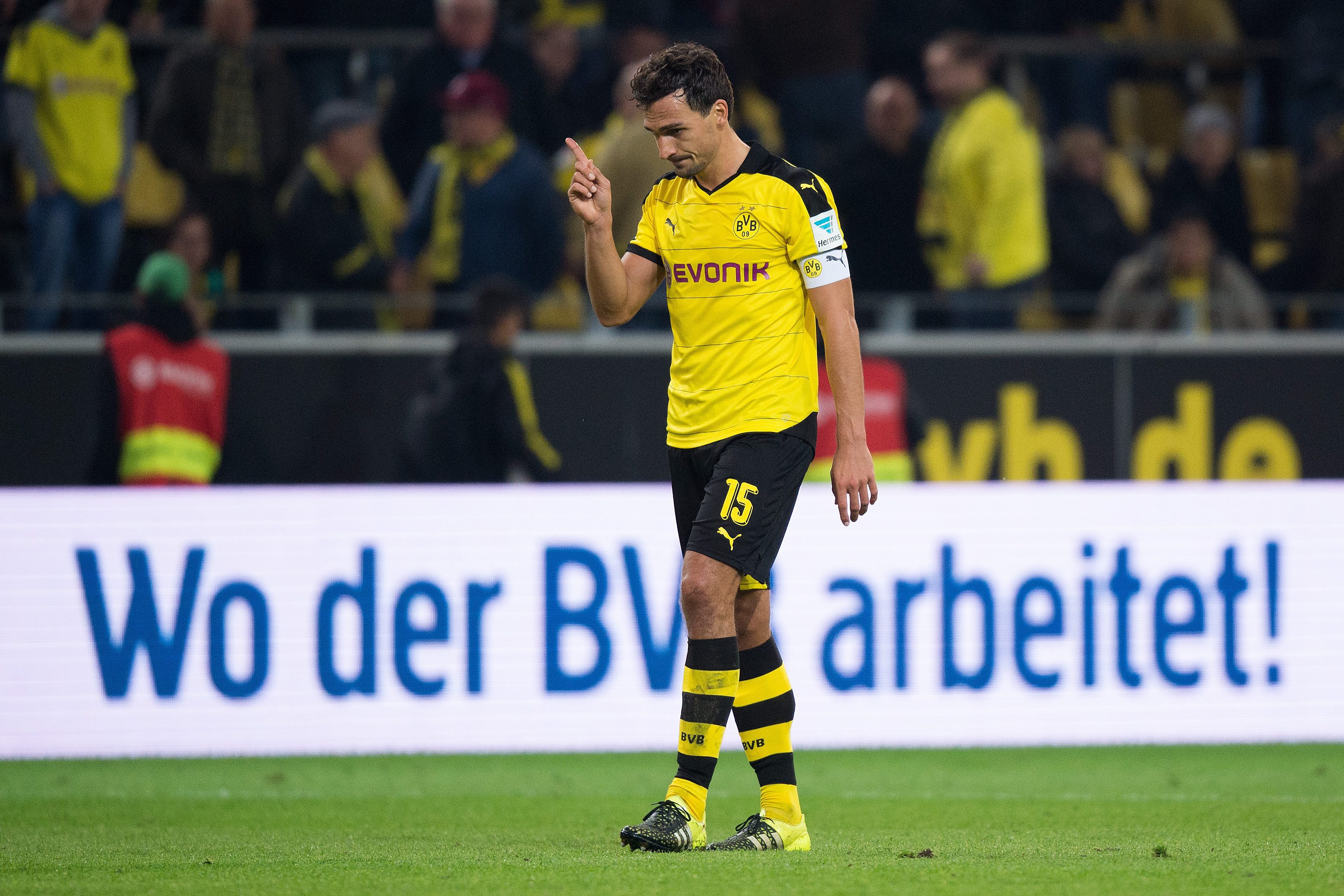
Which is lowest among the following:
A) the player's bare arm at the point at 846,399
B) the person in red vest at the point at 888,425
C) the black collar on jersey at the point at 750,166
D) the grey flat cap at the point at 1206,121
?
the person in red vest at the point at 888,425

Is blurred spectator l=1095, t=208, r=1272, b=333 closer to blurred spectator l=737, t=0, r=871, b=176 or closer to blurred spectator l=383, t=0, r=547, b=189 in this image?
Answer: blurred spectator l=737, t=0, r=871, b=176

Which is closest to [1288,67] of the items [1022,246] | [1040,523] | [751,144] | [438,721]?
[1022,246]

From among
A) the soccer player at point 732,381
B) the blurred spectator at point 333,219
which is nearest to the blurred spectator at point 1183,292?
the blurred spectator at point 333,219

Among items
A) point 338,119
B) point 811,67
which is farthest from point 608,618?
point 811,67

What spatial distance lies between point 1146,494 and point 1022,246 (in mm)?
2625

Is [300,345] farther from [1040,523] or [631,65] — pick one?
[1040,523]

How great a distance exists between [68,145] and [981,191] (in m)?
5.07

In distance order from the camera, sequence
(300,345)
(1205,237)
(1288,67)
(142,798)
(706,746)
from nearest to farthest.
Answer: (706,746), (142,798), (300,345), (1205,237), (1288,67)

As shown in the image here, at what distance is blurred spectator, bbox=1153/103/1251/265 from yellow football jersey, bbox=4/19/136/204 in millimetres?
6432

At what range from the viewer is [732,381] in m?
4.93

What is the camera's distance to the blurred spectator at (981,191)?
1046cm

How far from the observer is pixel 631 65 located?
10734mm

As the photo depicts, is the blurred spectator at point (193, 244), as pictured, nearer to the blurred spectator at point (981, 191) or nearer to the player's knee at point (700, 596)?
the blurred spectator at point (981, 191)

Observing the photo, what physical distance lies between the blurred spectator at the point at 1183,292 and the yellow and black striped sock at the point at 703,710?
22.3 ft
